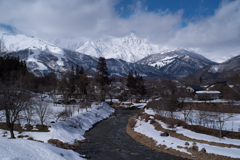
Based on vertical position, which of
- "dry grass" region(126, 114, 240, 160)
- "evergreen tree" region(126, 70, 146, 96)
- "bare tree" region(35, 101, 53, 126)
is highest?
"evergreen tree" region(126, 70, 146, 96)

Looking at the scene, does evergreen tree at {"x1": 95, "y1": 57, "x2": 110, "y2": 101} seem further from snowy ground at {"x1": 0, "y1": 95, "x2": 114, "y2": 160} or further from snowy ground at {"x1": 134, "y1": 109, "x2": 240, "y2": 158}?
snowy ground at {"x1": 134, "y1": 109, "x2": 240, "y2": 158}

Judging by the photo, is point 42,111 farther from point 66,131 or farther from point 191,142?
point 191,142

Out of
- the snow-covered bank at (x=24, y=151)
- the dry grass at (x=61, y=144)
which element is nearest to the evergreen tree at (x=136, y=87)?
the dry grass at (x=61, y=144)

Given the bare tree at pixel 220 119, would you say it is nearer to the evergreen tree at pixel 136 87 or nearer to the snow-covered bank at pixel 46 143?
the snow-covered bank at pixel 46 143

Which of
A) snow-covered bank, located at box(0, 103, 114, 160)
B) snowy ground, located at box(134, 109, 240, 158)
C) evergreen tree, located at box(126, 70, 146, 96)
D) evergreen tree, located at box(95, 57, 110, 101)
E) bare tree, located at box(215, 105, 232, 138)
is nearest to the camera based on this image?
snow-covered bank, located at box(0, 103, 114, 160)

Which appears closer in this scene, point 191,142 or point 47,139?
point 191,142

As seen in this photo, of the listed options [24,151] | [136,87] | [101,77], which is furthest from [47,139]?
[136,87]

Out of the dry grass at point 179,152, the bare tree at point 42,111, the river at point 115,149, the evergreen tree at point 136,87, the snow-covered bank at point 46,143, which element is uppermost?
the evergreen tree at point 136,87

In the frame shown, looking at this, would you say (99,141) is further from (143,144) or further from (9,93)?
(9,93)

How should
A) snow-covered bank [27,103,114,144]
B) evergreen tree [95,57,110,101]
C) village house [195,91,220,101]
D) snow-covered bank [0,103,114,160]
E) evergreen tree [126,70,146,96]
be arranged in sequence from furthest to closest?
evergreen tree [126,70,146,96] → evergreen tree [95,57,110,101] → village house [195,91,220,101] → snow-covered bank [27,103,114,144] → snow-covered bank [0,103,114,160]

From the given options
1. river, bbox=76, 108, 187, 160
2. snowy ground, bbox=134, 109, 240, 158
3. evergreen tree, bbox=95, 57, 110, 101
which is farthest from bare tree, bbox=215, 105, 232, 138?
evergreen tree, bbox=95, 57, 110, 101

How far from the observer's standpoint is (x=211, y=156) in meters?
16.8

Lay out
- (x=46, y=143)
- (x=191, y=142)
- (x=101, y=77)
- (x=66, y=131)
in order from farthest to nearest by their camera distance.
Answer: (x=101, y=77) < (x=66, y=131) < (x=191, y=142) < (x=46, y=143)

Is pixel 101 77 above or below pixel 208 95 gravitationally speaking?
above
